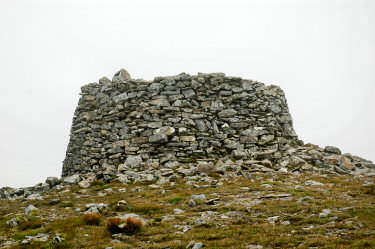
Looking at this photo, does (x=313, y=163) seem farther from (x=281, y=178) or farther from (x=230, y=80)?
(x=230, y=80)

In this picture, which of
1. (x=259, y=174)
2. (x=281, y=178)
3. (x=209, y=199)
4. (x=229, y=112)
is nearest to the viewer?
(x=209, y=199)

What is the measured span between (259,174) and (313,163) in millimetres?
5195

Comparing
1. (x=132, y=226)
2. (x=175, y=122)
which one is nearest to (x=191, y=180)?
(x=175, y=122)

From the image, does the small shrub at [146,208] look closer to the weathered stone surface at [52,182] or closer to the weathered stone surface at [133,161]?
the weathered stone surface at [133,161]

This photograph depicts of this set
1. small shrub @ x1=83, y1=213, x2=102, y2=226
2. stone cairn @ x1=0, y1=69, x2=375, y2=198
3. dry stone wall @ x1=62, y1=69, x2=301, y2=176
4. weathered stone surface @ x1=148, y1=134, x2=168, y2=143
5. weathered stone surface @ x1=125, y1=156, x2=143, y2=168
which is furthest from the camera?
dry stone wall @ x1=62, y1=69, x2=301, y2=176

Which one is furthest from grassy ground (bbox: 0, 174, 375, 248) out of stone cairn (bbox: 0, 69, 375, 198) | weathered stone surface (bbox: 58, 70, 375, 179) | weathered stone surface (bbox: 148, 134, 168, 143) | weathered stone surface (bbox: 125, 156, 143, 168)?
weathered stone surface (bbox: 148, 134, 168, 143)

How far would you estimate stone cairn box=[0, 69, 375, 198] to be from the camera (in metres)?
20.7

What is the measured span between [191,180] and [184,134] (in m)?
5.68

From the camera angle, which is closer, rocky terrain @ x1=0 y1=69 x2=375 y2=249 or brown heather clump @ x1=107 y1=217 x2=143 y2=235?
rocky terrain @ x1=0 y1=69 x2=375 y2=249

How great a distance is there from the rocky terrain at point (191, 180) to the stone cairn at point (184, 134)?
→ 3.4 inches

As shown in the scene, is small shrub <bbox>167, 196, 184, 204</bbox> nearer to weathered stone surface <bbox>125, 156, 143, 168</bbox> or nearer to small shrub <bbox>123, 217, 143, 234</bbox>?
small shrub <bbox>123, 217, 143, 234</bbox>

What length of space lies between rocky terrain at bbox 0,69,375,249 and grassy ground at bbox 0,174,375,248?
1.7 inches

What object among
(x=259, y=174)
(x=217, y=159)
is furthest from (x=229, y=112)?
(x=259, y=174)

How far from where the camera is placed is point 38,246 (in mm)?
9016
